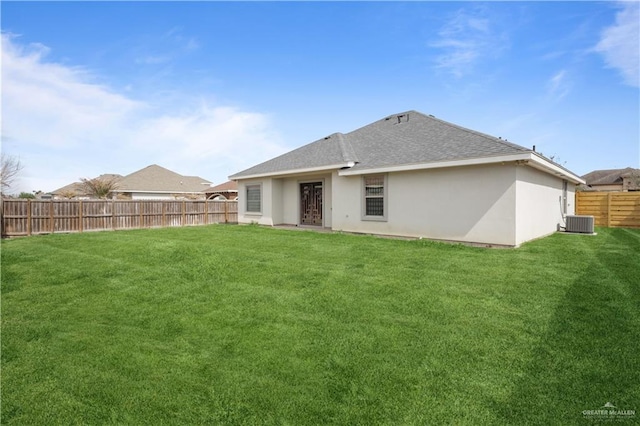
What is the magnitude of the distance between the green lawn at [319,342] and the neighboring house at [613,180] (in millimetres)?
40271

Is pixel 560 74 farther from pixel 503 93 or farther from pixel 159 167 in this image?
pixel 159 167

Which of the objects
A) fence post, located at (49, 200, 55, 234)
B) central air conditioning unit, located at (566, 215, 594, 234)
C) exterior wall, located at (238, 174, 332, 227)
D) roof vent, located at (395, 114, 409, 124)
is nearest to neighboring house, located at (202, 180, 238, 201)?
exterior wall, located at (238, 174, 332, 227)

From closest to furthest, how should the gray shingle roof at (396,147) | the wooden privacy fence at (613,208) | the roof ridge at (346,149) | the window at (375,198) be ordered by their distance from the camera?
the gray shingle roof at (396,147), the window at (375,198), the roof ridge at (346,149), the wooden privacy fence at (613,208)

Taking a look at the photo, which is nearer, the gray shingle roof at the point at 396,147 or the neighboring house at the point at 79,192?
the gray shingle roof at the point at 396,147

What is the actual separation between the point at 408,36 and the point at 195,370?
42.6 ft

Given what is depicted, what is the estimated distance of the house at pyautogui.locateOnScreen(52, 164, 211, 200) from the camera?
3306 cm

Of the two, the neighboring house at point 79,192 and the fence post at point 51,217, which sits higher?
the neighboring house at point 79,192

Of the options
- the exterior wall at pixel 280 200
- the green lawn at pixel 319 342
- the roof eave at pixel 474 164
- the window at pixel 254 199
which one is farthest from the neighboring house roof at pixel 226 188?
→ the green lawn at pixel 319 342

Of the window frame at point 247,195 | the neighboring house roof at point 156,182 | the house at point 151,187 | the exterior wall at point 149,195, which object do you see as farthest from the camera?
the exterior wall at point 149,195

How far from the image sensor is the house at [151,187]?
3306 centimetres

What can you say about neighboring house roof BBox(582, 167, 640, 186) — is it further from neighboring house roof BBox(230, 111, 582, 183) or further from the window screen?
the window screen

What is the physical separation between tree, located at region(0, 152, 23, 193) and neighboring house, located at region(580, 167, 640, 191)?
58.8m

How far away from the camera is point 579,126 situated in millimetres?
15469

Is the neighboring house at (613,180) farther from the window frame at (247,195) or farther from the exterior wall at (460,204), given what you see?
the window frame at (247,195)
